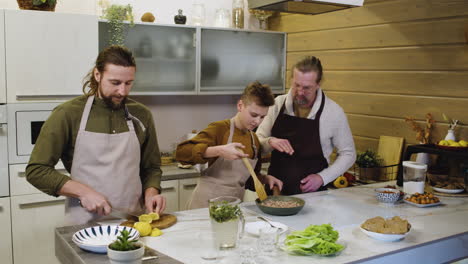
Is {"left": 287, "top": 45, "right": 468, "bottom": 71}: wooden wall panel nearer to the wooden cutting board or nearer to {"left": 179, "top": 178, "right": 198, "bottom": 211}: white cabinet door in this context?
{"left": 179, "top": 178, "right": 198, "bottom": 211}: white cabinet door

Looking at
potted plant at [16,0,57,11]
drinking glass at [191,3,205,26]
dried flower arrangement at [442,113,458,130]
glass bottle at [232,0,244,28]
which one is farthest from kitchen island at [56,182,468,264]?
glass bottle at [232,0,244,28]

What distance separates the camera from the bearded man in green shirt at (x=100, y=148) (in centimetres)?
203

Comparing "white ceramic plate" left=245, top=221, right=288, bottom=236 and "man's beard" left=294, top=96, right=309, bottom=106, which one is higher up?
"man's beard" left=294, top=96, right=309, bottom=106

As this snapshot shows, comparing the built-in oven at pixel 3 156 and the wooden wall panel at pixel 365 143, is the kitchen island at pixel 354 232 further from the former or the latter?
the built-in oven at pixel 3 156

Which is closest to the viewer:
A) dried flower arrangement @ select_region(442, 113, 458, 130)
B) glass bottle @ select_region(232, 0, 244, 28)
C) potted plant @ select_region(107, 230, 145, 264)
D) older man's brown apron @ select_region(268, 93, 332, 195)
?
potted plant @ select_region(107, 230, 145, 264)

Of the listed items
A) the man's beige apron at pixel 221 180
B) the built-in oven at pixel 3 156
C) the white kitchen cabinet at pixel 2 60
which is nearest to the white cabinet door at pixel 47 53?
the white kitchen cabinet at pixel 2 60

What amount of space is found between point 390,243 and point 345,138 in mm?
1053

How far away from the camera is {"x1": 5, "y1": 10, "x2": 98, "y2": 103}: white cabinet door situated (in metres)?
3.17

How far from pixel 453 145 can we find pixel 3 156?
2808 millimetres

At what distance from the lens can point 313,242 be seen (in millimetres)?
1665

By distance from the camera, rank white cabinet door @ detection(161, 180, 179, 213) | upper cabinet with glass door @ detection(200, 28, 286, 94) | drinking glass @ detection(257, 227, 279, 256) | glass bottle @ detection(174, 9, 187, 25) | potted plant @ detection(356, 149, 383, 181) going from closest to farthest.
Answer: drinking glass @ detection(257, 227, 279, 256) < potted plant @ detection(356, 149, 383, 181) < white cabinet door @ detection(161, 180, 179, 213) < glass bottle @ detection(174, 9, 187, 25) < upper cabinet with glass door @ detection(200, 28, 286, 94)

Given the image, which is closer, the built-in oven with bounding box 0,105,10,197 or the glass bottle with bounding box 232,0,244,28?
the built-in oven with bounding box 0,105,10,197

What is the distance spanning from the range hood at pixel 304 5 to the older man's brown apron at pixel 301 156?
0.52 meters

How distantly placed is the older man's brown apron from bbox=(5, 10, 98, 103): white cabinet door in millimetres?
1550
